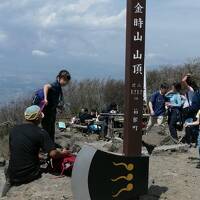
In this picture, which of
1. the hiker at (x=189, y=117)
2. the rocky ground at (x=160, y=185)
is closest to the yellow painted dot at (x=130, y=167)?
the rocky ground at (x=160, y=185)

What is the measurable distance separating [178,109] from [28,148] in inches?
269

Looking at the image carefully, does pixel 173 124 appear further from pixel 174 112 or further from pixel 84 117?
pixel 84 117

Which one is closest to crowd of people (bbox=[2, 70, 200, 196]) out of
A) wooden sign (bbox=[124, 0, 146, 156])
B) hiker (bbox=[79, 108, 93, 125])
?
wooden sign (bbox=[124, 0, 146, 156])

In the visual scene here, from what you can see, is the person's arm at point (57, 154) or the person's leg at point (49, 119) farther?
the person's leg at point (49, 119)

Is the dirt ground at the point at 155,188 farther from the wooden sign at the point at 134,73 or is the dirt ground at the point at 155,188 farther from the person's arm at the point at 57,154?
the wooden sign at the point at 134,73

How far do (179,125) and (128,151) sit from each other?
701cm

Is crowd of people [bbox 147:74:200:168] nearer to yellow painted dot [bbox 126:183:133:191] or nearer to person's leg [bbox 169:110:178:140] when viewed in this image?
person's leg [bbox 169:110:178:140]

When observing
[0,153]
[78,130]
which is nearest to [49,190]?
[0,153]

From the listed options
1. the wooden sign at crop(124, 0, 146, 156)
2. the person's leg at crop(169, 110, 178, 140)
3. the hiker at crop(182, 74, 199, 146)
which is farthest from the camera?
the person's leg at crop(169, 110, 178, 140)

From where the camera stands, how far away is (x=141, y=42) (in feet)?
26.3

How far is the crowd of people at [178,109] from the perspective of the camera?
43.2 ft

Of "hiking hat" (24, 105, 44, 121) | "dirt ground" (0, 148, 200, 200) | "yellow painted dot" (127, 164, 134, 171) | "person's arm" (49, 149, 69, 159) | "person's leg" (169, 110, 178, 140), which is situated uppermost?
"hiking hat" (24, 105, 44, 121)

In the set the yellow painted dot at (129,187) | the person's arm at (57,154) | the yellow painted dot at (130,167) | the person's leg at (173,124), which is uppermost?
the person's leg at (173,124)

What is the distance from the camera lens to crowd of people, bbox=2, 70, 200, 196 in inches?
326
